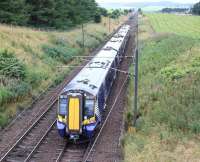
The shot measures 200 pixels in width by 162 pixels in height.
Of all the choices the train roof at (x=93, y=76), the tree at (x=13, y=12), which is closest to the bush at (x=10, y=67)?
the train roof at (x=93, y=76)

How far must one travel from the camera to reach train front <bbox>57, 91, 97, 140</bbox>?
2442 cm

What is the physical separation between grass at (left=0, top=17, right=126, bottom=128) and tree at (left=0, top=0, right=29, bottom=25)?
9.52ft

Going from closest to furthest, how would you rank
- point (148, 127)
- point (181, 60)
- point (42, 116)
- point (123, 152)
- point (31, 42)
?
1. point (123, 152)
2. point (148, 127)
3. point (42, 116)
4. point (181, 60)
5. point (31, 42)

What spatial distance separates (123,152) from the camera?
2406cm

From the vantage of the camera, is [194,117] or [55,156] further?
[194,117]

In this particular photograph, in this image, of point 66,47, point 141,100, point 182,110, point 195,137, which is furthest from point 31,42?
point 195,137

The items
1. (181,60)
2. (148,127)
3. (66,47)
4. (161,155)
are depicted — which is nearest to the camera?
(161,155)

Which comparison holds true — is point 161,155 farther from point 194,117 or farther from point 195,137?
point 194,117

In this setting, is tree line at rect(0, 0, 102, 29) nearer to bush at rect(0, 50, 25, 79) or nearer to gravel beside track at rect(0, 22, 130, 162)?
bush at rect(0, 50, 25, 79)

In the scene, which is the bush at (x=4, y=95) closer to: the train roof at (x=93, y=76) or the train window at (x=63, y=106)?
the train roof at (x=93, y=76)

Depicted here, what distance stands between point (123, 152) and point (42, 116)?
8928 millimetres

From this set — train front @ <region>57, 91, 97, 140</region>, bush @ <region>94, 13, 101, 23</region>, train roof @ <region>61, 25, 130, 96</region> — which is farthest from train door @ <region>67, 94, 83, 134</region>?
bush @ <region>94, 13, 101, 23</region>

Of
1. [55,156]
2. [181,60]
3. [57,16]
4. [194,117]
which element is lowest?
[55,156]

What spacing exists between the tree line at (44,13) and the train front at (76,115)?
31.3 meters
